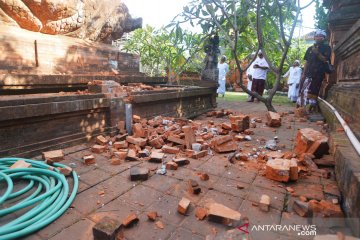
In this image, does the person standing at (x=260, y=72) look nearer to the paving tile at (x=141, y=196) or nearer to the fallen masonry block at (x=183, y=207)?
the paving tile at (x=141, y=196)

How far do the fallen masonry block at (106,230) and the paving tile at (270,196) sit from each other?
1.10 m

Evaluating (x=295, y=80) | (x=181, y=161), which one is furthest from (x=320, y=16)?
(x=181, y=161)

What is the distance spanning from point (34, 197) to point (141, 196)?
84 centimetres

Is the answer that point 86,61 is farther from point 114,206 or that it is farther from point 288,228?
point 288,228

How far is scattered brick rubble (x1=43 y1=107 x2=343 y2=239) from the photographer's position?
1.71m

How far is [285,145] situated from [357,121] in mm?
1006

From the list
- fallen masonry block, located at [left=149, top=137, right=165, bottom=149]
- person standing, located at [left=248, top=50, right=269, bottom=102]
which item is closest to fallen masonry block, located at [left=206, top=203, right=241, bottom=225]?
fallen masonry block, located at [left=149, top=137, right=165, bottom=149]

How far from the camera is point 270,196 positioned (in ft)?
6.58

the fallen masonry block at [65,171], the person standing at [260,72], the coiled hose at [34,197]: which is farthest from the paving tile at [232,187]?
the person standing at [260,72]

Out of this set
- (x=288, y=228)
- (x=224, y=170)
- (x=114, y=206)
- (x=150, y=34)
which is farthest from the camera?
(x=150, y=34)

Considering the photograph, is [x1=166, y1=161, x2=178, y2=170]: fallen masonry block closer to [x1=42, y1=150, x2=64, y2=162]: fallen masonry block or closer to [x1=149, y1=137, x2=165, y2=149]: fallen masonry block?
[x1=149, y1=137, x2=165, y2=149]: fallen masonry block

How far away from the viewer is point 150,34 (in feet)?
50.4

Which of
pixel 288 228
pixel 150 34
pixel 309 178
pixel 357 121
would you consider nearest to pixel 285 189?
pixel 309 178

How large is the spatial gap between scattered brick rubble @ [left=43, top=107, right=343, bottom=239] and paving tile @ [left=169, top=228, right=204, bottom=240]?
4.2 inches
